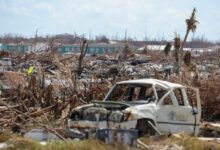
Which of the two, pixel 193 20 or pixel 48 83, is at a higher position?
pixel 193 20

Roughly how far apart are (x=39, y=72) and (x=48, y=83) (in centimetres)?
59

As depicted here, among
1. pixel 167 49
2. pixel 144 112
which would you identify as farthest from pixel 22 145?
pixel 167 49

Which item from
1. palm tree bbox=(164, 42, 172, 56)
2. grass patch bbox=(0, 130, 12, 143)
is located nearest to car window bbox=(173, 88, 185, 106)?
grass patch bbox=(0, 130, 12, 143)

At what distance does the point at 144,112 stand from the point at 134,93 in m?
1.95

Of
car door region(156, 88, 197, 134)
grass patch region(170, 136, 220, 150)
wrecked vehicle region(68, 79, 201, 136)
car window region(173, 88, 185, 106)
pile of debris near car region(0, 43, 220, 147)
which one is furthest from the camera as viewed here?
car window region(173, 88, 185, 106)

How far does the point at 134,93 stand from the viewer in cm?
1636

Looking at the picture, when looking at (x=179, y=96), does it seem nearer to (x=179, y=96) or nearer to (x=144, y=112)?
(x=179, y=96)

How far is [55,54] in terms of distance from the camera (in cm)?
2148

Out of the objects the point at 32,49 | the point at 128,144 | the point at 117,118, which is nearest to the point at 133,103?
the point at 117,118

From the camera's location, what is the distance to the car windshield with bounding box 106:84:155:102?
15716mm

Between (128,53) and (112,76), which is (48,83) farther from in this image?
(128,53)

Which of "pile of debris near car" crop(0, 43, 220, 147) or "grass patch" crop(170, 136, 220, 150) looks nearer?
"grass patch" crop(170, 136, 220, 150)

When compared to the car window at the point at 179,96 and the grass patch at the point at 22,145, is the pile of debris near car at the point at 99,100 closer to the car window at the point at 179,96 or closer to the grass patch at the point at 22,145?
the car window at the point at 179,96

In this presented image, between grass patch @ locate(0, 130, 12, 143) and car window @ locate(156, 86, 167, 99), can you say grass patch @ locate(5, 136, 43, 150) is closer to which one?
grass patch @ locate(0, 130, 12, 143)
